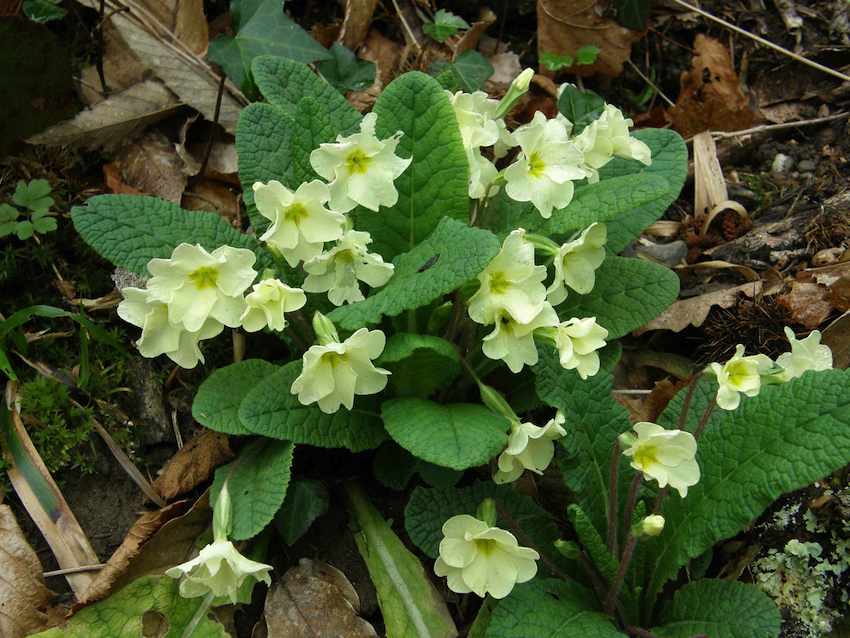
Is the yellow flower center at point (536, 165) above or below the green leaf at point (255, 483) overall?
above

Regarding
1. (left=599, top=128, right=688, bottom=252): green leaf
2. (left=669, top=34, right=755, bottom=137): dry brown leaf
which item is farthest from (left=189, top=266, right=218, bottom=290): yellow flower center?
(left=669, top=34, right=755, bottom=137): dry brown leaf

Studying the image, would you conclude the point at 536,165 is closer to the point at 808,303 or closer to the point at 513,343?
the point at 513,343

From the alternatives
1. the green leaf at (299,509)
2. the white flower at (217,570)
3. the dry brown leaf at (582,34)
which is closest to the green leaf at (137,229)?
the green leaf at (299,509)

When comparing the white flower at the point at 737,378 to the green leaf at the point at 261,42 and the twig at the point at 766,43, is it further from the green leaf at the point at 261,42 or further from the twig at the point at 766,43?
the twig at the point at 766,43

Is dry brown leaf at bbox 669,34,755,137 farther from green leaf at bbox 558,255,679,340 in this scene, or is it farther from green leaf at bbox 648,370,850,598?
green leaf at bbox 648,370,850,598

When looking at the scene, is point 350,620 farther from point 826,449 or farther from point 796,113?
point 796,113

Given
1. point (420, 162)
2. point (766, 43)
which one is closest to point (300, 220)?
point (420, 162)

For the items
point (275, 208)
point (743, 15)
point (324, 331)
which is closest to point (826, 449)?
point (324, 331)
